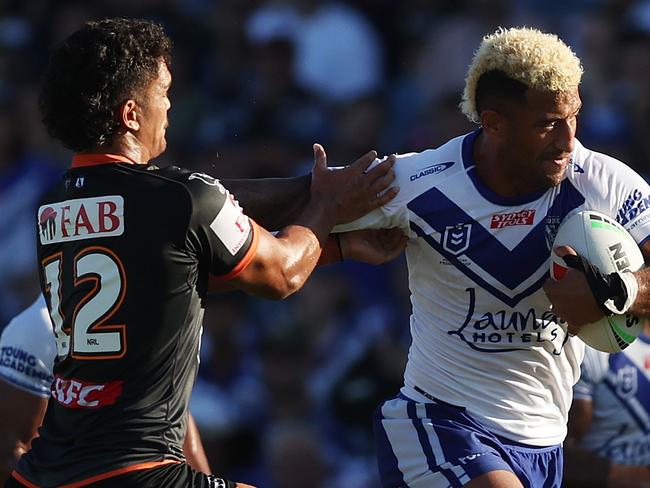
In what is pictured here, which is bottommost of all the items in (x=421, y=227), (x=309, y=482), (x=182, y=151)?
(x=309, y=482)

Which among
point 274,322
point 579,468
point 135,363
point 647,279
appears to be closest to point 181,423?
point 135,363

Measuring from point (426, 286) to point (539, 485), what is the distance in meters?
0.93

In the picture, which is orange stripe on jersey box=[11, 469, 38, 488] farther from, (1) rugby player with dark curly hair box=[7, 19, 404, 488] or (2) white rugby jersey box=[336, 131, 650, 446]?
(2) white rugby jersey box=[336, 131, 650, 446]

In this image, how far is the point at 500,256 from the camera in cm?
533

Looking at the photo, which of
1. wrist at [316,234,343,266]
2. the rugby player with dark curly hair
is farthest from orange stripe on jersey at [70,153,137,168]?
wrist at [316,234,343,266]

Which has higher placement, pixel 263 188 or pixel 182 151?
pixel 182 151

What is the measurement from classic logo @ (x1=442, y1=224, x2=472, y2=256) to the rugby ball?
0.38 meters

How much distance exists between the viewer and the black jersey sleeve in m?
4.60

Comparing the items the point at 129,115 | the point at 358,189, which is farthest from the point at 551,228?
the point at 129,115

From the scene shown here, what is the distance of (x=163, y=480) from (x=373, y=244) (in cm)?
151

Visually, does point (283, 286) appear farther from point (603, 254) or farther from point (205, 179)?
point (603, 254)

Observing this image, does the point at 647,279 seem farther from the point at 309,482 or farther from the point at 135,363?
the point at 309,482

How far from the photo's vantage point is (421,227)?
17.8 feet

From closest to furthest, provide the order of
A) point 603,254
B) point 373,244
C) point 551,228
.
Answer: point 603,254
point 551,228
point 373,244
